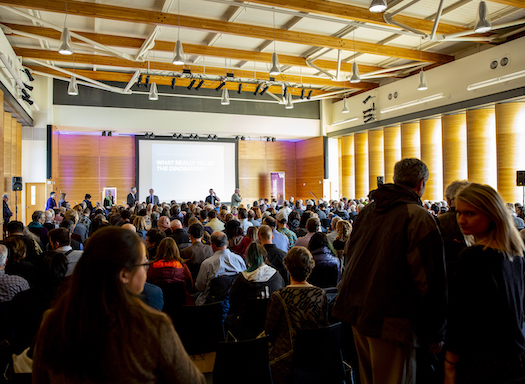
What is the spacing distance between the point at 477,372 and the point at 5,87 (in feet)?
37.9

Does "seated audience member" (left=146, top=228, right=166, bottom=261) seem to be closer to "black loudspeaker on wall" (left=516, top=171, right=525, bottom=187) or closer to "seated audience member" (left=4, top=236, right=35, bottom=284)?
"seated audience member" (left=4, top=236, right=35, bottom=284)

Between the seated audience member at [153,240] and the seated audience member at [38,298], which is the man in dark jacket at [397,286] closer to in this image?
the seated audience member at [38,298]

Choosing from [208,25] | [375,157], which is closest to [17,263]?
[208,25]

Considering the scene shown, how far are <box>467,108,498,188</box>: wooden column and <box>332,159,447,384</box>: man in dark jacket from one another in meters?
11.7

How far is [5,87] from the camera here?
1001 cm

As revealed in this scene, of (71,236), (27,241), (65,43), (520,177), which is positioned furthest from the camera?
(520,177)

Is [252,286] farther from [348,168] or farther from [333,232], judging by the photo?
[348,168]

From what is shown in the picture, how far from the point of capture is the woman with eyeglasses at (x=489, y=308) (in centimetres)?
167

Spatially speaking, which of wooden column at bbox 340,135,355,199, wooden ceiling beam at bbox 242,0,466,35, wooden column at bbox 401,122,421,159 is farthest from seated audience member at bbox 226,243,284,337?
wooden column at bbox 340,135,355,199

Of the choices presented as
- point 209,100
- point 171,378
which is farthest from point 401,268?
point 209,100

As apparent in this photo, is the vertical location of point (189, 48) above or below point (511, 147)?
above

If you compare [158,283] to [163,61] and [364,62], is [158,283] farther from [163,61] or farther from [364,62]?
[364,62]

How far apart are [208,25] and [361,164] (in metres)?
10.5

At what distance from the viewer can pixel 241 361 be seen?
2.33 metres
